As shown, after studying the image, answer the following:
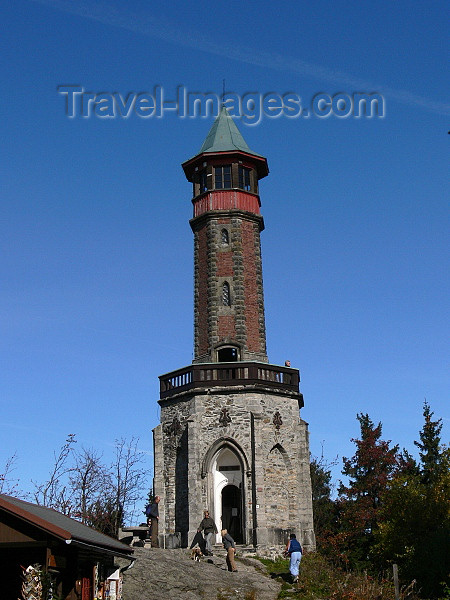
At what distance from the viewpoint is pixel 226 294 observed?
114ft

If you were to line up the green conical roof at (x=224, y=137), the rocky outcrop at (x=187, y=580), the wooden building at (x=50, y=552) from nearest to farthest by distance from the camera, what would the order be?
1. the wooden building at (x=50, y=552)
2. the rocky outcrop at (x=187, y=580)
3. the green conical roof at (x=224, y=137)

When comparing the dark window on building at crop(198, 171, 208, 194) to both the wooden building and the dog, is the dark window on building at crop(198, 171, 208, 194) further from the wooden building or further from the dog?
the wooden building

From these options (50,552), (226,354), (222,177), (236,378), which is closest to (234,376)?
(236,378)

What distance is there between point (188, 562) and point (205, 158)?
1967 cm

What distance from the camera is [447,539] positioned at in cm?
2359

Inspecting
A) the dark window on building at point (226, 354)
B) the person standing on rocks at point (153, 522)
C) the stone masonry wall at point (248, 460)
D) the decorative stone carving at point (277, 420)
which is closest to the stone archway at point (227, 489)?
the stone masonry wall at point (248, 460)

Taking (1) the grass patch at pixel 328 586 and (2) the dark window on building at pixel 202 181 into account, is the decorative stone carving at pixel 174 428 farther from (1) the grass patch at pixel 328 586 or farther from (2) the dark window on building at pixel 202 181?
(2) the dark window on building at pixel 202 181

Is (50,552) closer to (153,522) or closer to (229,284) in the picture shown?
(153,522)

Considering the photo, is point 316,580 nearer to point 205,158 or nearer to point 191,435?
point 191,435

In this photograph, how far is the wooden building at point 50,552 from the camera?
13539 millimetres

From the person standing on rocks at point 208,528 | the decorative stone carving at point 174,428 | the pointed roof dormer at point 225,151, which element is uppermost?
the pointed roof dormer at point 225,151

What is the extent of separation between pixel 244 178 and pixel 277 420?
40.1 feet

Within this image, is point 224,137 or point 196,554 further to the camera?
point 224,137

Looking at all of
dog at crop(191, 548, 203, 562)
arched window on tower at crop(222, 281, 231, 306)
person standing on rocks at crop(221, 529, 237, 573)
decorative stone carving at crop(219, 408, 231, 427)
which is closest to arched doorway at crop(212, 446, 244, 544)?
decorative stone carving at crop(219, 408, 231, 427)
